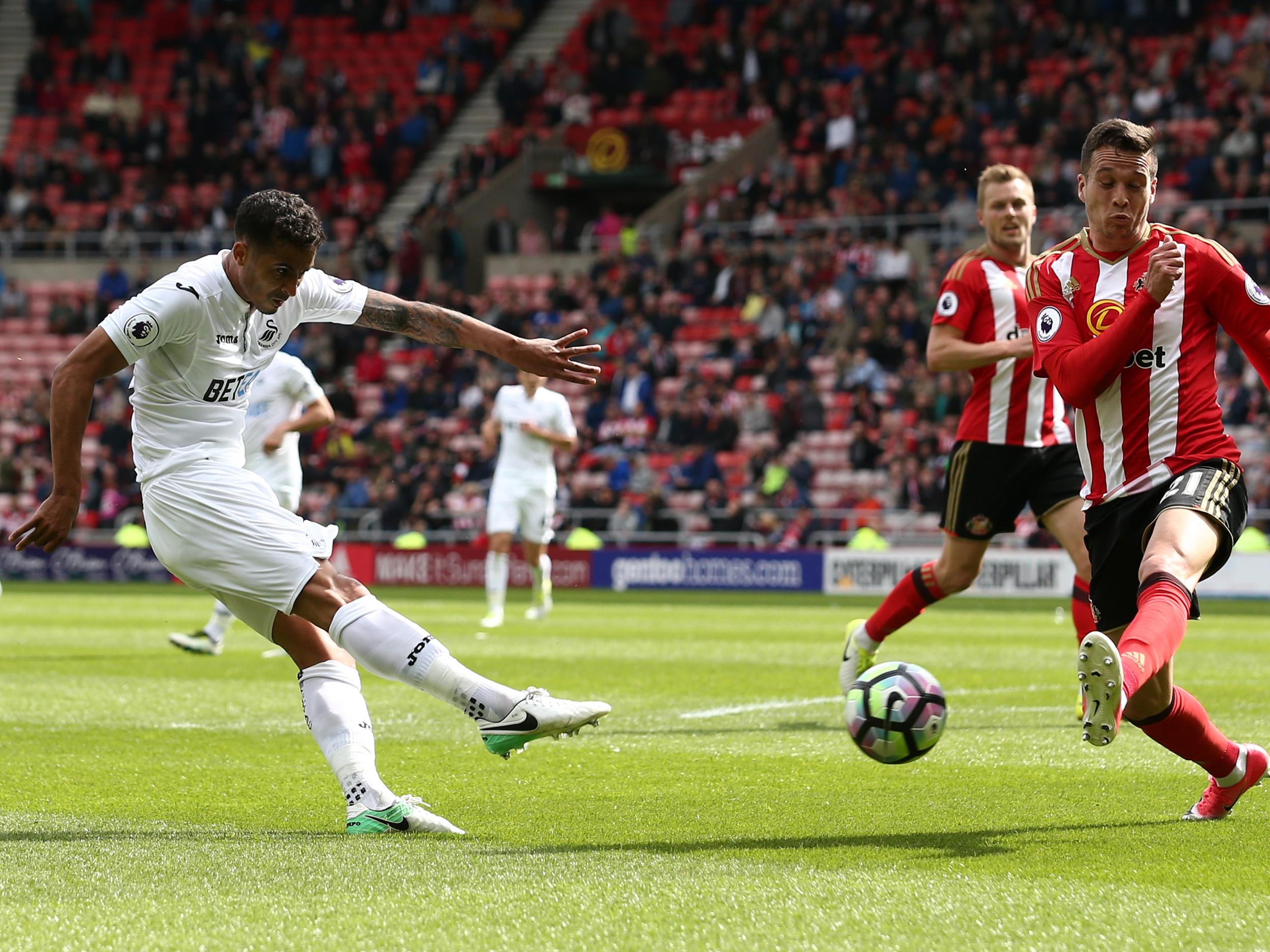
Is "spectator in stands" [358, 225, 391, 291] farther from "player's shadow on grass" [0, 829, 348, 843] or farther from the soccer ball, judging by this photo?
the soccer ball

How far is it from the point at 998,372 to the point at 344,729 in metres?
4.30

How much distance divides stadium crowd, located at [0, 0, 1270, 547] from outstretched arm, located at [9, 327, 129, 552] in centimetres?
1800

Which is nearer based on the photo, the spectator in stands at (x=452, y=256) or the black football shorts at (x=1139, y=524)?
the black football shorts at (x=1139, y=524)

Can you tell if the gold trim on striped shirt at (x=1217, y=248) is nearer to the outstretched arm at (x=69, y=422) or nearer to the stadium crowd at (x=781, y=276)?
the outstretched arm at (x=69, y=422)

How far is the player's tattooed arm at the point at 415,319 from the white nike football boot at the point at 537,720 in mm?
1308

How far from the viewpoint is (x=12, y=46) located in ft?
131

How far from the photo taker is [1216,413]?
16.7 ft

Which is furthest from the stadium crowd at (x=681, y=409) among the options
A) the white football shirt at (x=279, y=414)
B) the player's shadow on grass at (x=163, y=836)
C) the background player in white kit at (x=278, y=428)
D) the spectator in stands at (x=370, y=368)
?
the player's shadow on grass at (x=163, y=836)

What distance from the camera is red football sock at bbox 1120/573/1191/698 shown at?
4324 mm

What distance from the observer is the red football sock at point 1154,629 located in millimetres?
4324

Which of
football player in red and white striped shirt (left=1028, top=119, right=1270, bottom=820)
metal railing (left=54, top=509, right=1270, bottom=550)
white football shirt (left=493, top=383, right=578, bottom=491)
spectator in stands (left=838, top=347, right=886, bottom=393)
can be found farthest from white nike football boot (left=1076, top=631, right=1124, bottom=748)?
spectator in stands (left=838, top=347, right=886, bottom=393)

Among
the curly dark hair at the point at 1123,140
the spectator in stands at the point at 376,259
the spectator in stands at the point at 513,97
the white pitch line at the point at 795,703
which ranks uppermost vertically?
the spectator in stands at the point at 513,97

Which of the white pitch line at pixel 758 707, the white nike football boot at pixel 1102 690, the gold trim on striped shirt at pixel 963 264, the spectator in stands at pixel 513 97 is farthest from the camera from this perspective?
the spectator in stands at pixel 513 97

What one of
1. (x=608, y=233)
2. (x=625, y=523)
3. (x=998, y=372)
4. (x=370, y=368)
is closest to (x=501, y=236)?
(x=608, y=233)
